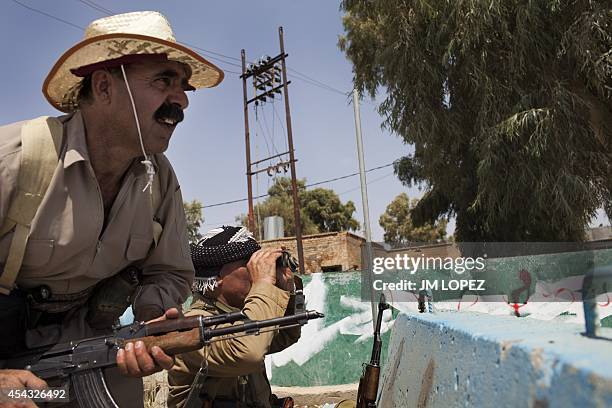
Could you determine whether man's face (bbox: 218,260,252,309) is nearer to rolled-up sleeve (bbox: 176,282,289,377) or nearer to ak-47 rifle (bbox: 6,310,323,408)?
rolled-up sleeve (bbox: 176,282,289,377)

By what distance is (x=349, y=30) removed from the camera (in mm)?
14992

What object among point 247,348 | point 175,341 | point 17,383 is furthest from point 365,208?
point 17,383

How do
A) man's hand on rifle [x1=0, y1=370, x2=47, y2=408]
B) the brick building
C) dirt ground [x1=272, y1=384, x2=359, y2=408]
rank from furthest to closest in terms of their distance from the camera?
the brick building < dirt ground [x1=272, y1=384, x2=359, y2=408] < man's hand on rifle [x1=0, y1=370, x2=47, y2=408]

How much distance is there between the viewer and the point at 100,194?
2.08 meters

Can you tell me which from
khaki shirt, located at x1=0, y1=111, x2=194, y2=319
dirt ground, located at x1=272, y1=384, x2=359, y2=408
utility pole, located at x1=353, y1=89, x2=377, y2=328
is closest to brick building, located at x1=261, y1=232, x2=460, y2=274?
utility pole, located at x1=353, y1=89, x2=377, y2=328

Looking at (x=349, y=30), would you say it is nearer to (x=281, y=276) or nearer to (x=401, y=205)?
(x=281, y=276)

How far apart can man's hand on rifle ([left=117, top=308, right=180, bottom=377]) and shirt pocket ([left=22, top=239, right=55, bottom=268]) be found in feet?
1.56

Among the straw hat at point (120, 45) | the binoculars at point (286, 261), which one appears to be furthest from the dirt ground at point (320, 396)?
the straw hat at point (120, 45)

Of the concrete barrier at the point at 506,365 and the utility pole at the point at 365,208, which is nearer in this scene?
the concrete barrier at the point at 506,365

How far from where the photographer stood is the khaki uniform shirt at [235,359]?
7.92ft

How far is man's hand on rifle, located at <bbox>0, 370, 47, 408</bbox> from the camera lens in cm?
159

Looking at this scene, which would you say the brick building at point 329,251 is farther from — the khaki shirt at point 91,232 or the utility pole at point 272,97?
the khaki shirt at point 91,232

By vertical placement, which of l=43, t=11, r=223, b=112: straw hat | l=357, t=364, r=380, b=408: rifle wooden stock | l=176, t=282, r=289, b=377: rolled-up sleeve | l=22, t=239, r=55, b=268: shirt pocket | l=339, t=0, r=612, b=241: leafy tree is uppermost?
l=339, t=0, r=612, b=241: leafy tree

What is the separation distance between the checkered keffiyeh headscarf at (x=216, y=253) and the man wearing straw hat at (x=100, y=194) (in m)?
0.47
